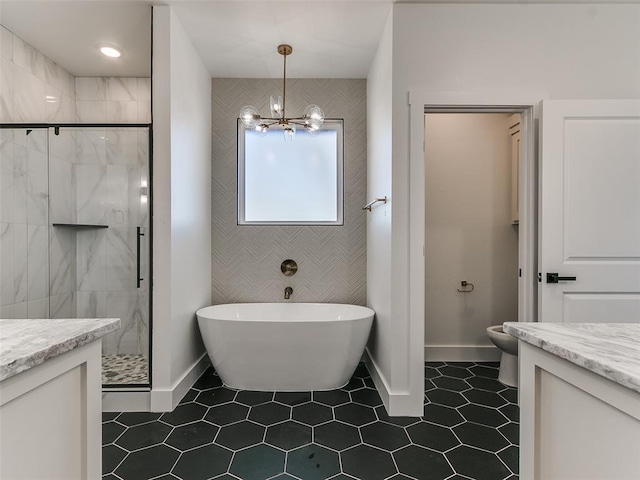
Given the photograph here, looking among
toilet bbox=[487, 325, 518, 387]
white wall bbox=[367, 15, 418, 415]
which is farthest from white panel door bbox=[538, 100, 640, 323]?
white wall bbox=[367, 15, 418, 415]

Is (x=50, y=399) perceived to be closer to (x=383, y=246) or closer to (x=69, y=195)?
(x=383, y=246)

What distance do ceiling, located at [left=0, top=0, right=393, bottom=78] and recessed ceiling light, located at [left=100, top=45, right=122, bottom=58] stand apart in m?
0.05

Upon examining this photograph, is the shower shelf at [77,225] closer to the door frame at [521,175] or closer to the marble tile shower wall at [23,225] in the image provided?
the marble tile shower wall at [23,225]

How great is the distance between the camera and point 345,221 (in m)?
3.25

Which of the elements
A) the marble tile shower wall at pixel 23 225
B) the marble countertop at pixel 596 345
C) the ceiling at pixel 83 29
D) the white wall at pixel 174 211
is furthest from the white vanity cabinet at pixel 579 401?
the marble tile shower wall at pixel 23 225

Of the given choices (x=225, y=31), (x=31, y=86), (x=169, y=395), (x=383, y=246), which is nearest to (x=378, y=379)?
(x=383, y=246)

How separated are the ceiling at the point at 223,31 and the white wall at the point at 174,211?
0.75 ft

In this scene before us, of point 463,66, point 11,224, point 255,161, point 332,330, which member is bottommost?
point 332,330

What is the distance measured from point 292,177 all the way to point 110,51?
181 cm

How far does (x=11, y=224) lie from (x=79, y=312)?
89 centimetres

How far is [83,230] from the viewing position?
301cm

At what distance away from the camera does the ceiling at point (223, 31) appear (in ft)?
7.25

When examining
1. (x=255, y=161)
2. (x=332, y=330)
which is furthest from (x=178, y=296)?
(x=255, y=161)

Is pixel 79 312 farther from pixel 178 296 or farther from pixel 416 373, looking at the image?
pixel 416 373
